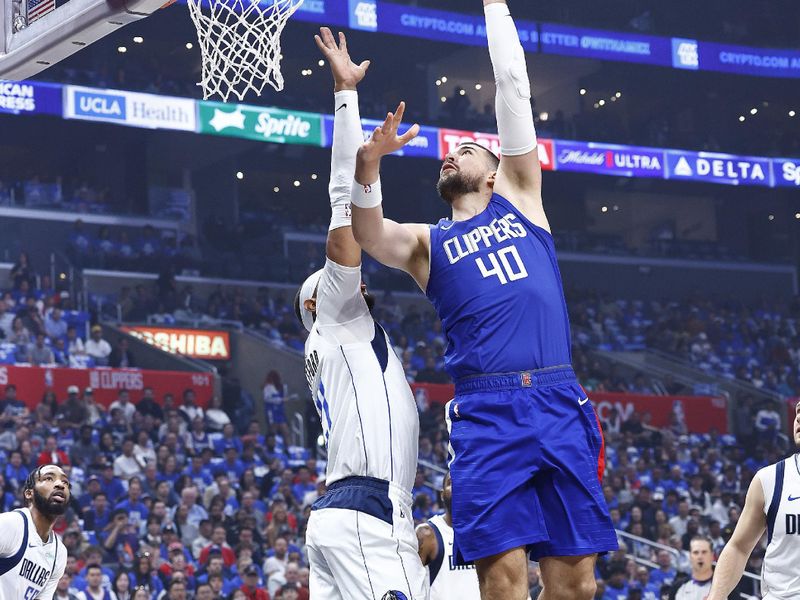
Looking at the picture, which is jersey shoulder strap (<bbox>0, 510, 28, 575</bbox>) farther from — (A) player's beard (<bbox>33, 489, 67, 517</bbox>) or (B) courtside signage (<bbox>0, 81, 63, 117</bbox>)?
(B) courtside signage (<bbox>0, 81, 63, 117</bbox>)

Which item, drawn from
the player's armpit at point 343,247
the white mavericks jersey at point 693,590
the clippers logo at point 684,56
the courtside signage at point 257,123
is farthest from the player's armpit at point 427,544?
the clippers logo at point 684,56

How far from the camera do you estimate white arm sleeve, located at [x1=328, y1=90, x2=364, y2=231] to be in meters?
4.66

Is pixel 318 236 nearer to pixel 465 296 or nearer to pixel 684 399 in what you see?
pixel 684 399

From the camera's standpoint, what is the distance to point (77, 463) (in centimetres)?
1562

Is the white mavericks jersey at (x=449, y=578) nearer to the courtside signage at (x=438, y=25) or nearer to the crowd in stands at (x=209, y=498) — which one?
the crowd in stands at (x=209, y=498)

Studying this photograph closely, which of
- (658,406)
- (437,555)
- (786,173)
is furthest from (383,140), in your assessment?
(786,173)

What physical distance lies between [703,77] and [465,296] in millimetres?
32366

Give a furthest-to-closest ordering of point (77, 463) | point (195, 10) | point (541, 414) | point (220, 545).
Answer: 1. point (77, 463)
2. point (220, 545)
3. point (195, 10)
4. point (541, 414)

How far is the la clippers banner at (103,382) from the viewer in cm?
1830

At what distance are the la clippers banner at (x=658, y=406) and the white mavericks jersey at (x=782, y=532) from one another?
15307 millimetres

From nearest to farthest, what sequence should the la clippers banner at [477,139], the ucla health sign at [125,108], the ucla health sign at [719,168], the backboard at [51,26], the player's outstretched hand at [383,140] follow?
1. the player's outstretched hand at [383,140]
2. the backboard at [51,26]
3. the ucla health sign at [125,108]
4. the la clippers banner at [477,139]
5. the ucla health sign at [719,168]

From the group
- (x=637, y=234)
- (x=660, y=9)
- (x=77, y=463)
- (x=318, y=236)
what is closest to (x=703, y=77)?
(x=660, y=9)

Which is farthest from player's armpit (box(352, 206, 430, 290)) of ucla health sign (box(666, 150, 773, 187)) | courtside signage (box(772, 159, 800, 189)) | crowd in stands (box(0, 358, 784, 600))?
courtside signage (box(772, 159, 800, 189))

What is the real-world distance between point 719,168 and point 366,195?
90.7 ft
